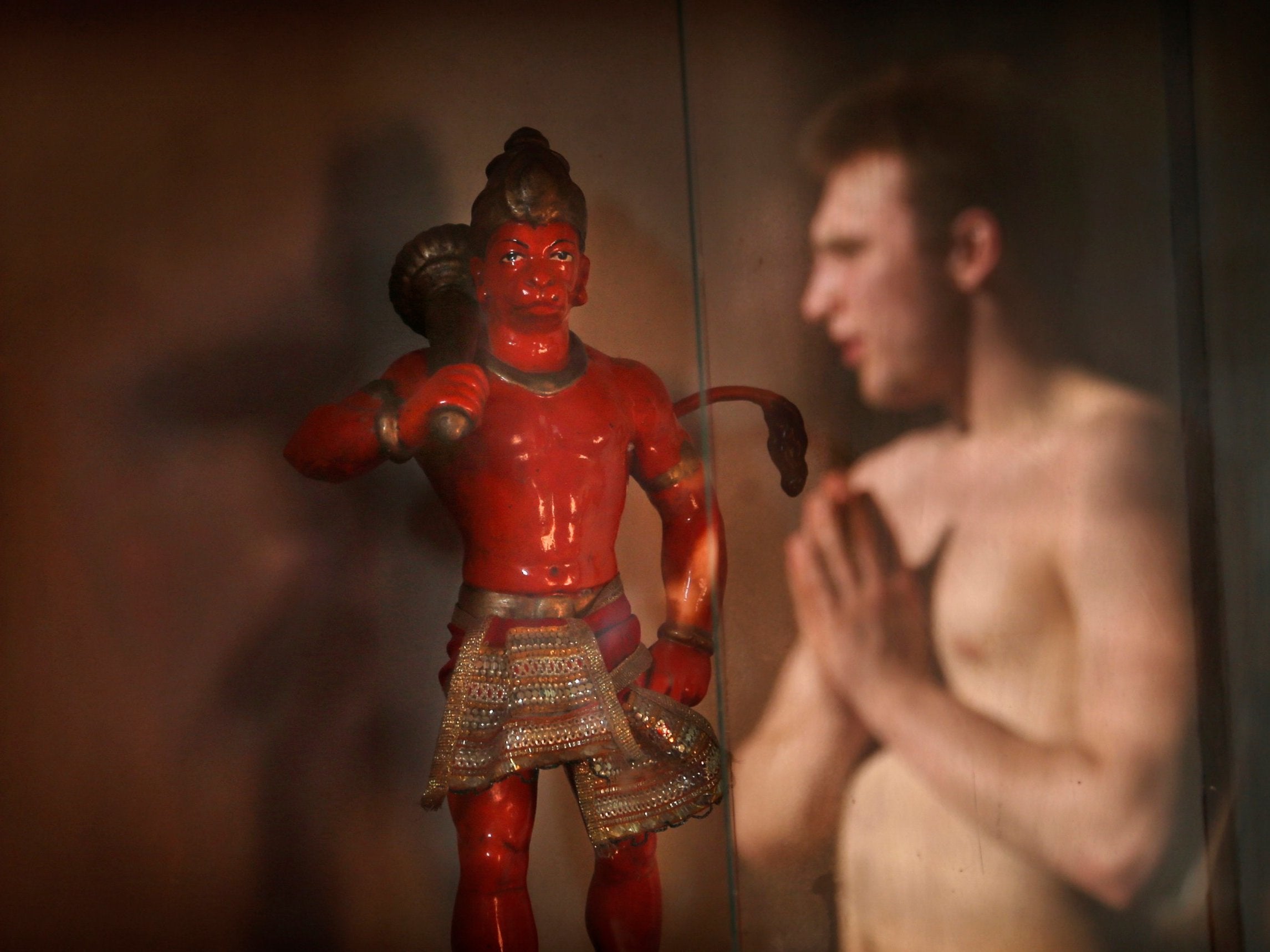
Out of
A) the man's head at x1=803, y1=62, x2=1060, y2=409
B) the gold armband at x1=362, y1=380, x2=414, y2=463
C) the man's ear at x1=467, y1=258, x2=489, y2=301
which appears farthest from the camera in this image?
the man's ear at x1=467, y1=258, x2=489, y2=301

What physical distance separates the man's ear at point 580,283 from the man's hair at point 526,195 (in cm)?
2

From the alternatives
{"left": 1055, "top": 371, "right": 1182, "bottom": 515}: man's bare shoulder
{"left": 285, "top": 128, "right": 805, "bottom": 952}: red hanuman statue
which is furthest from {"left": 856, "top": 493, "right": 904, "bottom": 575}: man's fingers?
{"left": 285, "top": 128, "right": 805, "bottom": 952}: red hanuman statue

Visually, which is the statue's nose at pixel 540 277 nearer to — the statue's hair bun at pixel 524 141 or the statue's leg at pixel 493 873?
the statue's hair bun at pixel 524 141

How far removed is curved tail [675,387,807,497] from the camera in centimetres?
74

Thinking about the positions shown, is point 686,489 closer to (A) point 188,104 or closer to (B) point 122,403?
(B) point 122,403

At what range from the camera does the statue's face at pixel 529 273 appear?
1.35 meters

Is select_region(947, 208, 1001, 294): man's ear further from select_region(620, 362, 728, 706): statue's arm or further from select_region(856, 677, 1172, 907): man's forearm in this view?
select_region(620, 362, 728, 706): statue's arm

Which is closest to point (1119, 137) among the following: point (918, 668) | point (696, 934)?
point (918, 668)

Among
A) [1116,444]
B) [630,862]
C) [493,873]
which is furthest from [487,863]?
[1116,444]

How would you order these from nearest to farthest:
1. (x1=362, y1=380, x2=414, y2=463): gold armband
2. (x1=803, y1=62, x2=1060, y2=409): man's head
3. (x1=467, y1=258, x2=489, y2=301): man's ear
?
1. (x1=803, y1=62, x2=1060, y2=409): man's head
2. (x1=362, y1=380, x2=414, y2=463): gold armband
3. (x1=467, y1=258, x2=489, y2=301): man's ear

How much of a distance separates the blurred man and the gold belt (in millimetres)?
644

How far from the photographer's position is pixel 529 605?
1349 millimetres

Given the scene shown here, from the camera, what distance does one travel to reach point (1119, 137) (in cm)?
73

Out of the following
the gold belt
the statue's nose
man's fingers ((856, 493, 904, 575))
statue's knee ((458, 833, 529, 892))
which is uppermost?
the statue's nose
